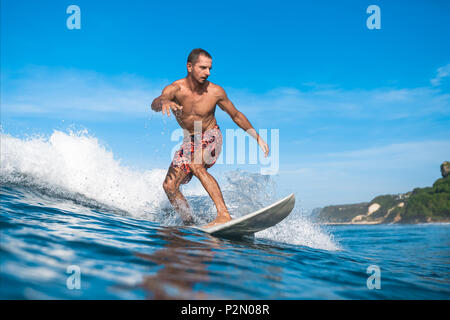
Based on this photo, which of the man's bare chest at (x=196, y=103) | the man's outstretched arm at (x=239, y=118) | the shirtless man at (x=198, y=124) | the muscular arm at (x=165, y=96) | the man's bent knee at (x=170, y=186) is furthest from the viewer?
the man's bent knee at (x=170, y=186)

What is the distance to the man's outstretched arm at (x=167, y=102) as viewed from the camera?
170 inches

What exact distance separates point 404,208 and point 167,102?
83421 millimetres

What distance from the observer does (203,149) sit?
5258 millimetres

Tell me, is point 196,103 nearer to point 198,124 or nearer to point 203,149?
point 198,124

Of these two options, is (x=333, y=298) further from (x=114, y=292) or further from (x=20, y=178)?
(x=20, y=178)

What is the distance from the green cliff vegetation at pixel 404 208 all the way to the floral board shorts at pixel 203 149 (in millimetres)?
55366

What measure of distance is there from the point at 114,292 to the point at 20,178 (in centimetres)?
506

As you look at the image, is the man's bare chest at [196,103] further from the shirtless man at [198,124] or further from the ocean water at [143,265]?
the ocean water at [143,265]

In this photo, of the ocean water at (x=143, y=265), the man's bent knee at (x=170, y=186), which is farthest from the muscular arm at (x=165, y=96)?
the ocean water at (x=143, y=265)

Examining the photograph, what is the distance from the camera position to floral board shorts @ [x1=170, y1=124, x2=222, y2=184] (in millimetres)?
5266

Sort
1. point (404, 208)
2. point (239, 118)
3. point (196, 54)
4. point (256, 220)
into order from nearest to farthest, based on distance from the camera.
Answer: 1. point (256, 220)
2. point (196, 54)
3. point (239, 118)
4. point (404, 208)

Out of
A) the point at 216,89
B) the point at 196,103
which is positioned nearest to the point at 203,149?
the point at 196,103

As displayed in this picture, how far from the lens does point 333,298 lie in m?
2.38
